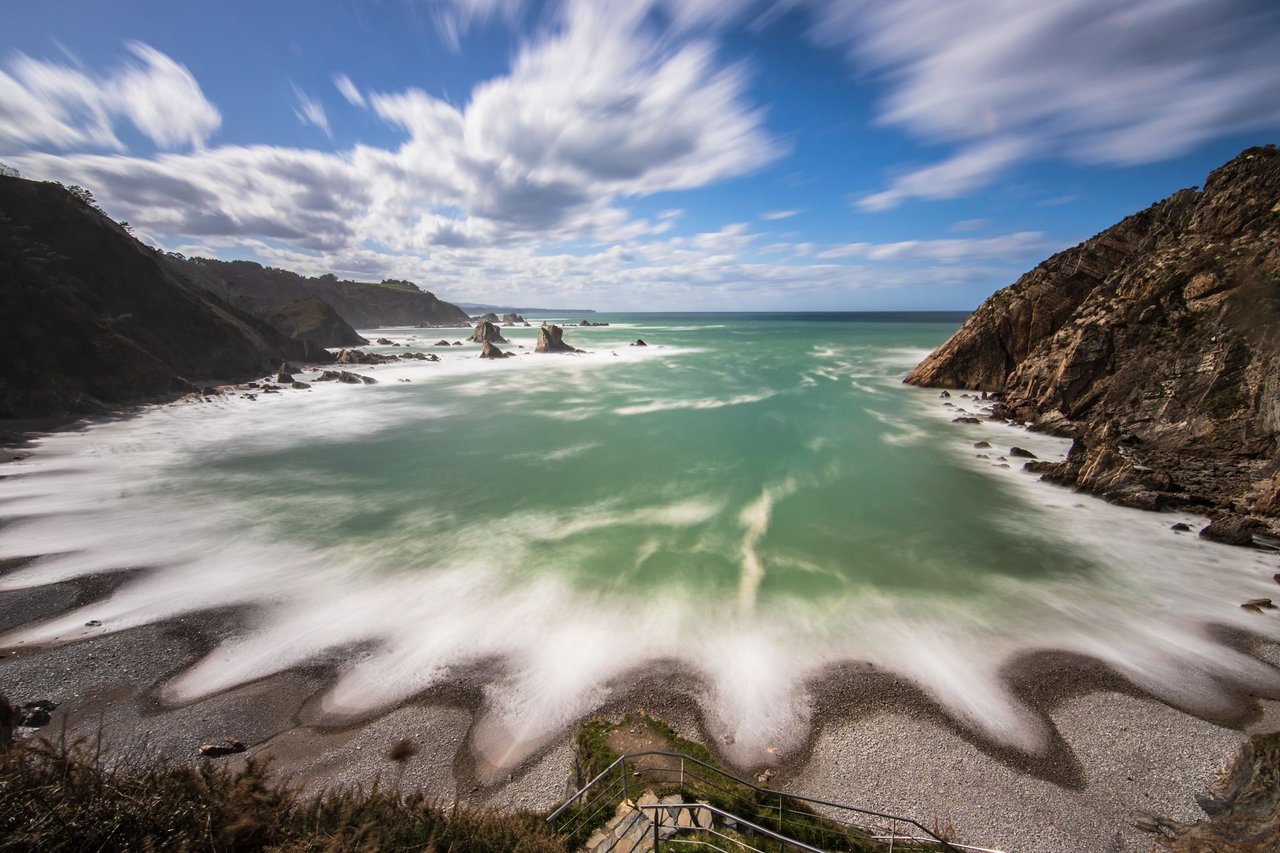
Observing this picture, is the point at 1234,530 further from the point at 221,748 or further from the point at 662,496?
the point at 221,748

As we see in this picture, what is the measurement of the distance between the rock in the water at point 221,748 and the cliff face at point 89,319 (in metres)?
40.2

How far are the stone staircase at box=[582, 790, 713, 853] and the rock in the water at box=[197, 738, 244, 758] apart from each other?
27.0ft

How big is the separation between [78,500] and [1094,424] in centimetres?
5320

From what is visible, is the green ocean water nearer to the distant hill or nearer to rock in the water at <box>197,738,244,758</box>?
rock in the water at <box>197,738,244,758</box>

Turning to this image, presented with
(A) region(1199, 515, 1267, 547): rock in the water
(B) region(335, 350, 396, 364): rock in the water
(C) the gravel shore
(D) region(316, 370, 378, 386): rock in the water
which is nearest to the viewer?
(C) the gravel shore

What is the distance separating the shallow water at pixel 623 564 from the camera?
12.2m

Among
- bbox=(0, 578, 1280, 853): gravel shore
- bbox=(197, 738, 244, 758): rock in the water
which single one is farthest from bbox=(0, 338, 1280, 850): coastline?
bbox=(197, 738, 244, 758): rock in the water

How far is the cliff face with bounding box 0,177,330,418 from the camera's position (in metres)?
34.8

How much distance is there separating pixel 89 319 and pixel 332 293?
413 ft

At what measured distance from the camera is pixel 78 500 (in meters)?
21.9

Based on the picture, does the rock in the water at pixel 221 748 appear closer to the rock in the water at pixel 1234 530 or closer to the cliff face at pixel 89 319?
the rock in the water at pixel 1234 530

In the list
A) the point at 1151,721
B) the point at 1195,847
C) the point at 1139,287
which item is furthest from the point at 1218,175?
the point at 1195,847

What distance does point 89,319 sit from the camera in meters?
40.1

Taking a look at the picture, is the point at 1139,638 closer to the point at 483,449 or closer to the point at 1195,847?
the point at 1195,847
